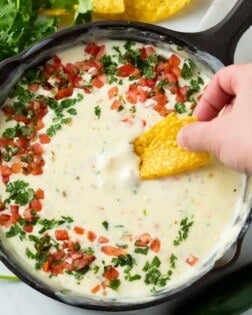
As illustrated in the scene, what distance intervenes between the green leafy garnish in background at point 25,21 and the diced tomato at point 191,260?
0.68 meters

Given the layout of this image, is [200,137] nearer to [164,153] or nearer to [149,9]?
[164,153]

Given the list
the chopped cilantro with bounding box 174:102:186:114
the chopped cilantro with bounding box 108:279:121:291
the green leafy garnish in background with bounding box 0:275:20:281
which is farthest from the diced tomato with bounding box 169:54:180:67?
the green leafy garnish in background with bounding box 0:275:20:281

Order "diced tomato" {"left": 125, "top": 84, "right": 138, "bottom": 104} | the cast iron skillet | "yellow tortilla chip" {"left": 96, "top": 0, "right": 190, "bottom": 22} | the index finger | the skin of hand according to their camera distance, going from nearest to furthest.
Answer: the skin of hand
the index finger
the cast iron skillet
"diced tomato" {"left": 125, "top": 84, "right": 138, "bottom": 104}
"yellow tortilla chip" {"left": 96, "top": 0, "right": 190, "bottom": 22}

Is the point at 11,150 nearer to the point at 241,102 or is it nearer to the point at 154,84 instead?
the point at 154,84

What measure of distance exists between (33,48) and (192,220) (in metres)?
0.58

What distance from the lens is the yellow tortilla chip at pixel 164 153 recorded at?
2.00 metres

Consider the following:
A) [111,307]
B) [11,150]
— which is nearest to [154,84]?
[11,150]

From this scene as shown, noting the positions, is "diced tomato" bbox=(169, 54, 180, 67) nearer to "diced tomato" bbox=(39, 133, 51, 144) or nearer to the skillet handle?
the skillet handle

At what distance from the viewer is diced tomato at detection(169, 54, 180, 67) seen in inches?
84.1

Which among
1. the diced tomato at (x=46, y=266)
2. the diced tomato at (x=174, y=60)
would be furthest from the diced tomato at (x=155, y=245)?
the diced tomato at (x=174, y=60)

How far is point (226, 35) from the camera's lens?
2.04 metres

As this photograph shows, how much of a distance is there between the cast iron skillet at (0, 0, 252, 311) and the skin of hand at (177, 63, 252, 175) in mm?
226

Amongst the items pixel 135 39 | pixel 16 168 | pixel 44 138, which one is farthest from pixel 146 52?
pixel 16 168

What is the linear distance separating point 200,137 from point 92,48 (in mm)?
532
